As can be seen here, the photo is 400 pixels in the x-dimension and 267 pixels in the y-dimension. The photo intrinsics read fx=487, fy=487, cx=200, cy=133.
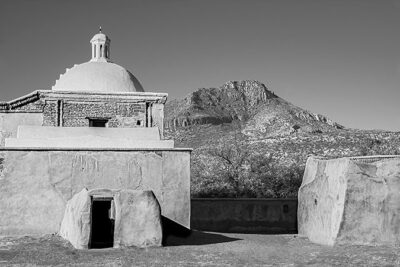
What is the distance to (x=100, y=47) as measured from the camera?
20078 mm

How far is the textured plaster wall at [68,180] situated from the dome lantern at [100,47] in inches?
320

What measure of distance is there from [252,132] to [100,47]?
26.8 m

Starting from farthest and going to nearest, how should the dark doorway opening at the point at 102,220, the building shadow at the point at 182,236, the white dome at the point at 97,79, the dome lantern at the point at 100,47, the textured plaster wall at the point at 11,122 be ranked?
the dome lantern at the point at 100,47 < the textured plaster wall at the point at 11,122 < the white dome at the point at 97,79 < the dark doorway opening at the point at 102,220 < the building shadow at the point at 182,236

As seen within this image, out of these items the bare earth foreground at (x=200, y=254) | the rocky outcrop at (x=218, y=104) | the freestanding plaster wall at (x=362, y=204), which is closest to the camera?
the bare earth foreground at (x=200, y=254)

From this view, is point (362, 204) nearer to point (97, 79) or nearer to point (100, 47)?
point (97, 79)

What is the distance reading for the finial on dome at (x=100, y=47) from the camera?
20.0m

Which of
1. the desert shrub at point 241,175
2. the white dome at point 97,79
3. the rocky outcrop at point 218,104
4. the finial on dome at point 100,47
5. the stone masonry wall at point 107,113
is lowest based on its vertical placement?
the desert shrub at point 241,175

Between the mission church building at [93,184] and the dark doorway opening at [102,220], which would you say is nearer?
the mission church building at [93,184]

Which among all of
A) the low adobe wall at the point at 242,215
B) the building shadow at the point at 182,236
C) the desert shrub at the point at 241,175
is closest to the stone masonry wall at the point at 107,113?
the low adobe wall at the point at 242,215

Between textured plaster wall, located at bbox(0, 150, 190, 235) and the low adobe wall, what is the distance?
393 cm

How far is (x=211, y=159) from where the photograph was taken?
33.0m

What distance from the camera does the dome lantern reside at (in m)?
20.0

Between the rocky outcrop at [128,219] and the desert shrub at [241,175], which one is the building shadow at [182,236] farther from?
the desert shrub at [241,175]

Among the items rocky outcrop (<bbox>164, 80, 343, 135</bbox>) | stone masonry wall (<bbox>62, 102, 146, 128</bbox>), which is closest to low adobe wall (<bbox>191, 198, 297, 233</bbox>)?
stone masonry wall (<bbox>62, 102, 146, 128</bbox>)
